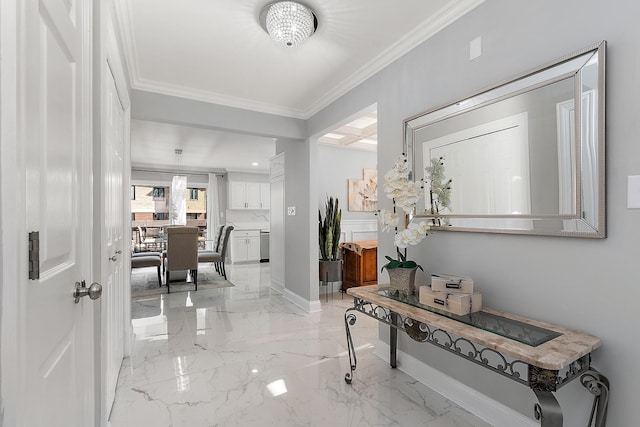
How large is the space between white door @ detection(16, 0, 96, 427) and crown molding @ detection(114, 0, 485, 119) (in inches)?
48.5

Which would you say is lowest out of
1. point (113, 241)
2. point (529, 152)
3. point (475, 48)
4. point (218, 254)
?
point (218, 254)

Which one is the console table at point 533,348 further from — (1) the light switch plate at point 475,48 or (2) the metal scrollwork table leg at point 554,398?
(1) the light switch plate at point 475,48

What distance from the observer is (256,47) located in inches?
96.0

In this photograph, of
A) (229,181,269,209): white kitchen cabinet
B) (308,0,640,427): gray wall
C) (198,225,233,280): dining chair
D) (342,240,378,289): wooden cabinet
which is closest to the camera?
(308,0,640,427): gray wall

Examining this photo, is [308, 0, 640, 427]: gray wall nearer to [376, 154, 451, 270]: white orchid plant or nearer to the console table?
the console table

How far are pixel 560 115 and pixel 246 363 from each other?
258 cm

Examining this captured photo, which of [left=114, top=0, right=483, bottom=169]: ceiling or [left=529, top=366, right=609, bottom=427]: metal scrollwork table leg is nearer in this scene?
[left=529, top=366, right=609, bottom=427]: metal scrollwork table leg

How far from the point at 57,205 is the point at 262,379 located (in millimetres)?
1851

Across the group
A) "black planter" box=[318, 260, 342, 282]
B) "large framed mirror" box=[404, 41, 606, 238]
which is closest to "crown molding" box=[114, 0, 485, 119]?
"large framed mirror" box=[404, 41, 606, 238]

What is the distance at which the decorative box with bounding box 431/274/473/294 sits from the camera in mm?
1662

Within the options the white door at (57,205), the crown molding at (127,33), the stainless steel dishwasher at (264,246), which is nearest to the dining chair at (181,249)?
the crown molding at (127,33)

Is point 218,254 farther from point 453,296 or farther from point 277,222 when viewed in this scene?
point 453,296

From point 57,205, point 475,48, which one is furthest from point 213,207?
point 57,205
